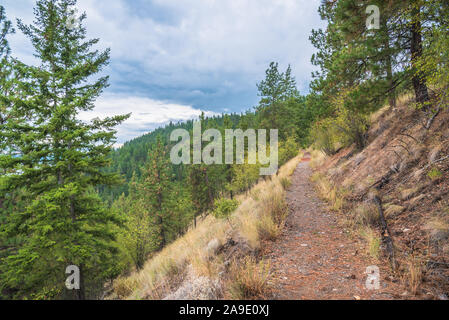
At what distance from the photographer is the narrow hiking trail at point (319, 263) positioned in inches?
118

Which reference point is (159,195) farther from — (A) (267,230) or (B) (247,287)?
(B) (247,287)

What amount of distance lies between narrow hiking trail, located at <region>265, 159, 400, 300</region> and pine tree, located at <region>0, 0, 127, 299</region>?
30.6 ft

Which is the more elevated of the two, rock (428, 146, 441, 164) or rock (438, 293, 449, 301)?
rock (428, 146, 441, 164)

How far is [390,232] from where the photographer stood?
4.35 m

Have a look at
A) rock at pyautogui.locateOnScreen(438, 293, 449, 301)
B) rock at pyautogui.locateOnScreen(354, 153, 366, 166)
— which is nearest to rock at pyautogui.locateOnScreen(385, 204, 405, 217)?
rock at pyautogui.locateOnScreen(438, 293, 449, 301)

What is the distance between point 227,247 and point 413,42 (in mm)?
9506

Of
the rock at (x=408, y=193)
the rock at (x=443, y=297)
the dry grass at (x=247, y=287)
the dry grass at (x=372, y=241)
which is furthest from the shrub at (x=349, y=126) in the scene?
the dry grass at (x=247, y=287)

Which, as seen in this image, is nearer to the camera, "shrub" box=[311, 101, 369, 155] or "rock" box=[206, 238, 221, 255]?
"rock" box=[206, 238, 221, 255]

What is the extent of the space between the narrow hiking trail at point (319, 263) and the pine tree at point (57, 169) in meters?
9.33

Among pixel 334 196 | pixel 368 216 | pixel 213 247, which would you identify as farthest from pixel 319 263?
pixel 334 196

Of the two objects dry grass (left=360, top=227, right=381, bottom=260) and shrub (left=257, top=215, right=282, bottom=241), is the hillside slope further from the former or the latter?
shrub (left=257, top=215, right=282, bottom=241)

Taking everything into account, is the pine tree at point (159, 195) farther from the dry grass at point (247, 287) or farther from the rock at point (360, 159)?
the dry grass at point (247, 287)

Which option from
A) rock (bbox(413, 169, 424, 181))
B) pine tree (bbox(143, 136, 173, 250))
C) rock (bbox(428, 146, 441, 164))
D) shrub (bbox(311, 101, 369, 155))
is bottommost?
pine tree (bbox(143, 136, 173, 250))

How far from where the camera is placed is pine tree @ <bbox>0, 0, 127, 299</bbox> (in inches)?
340
